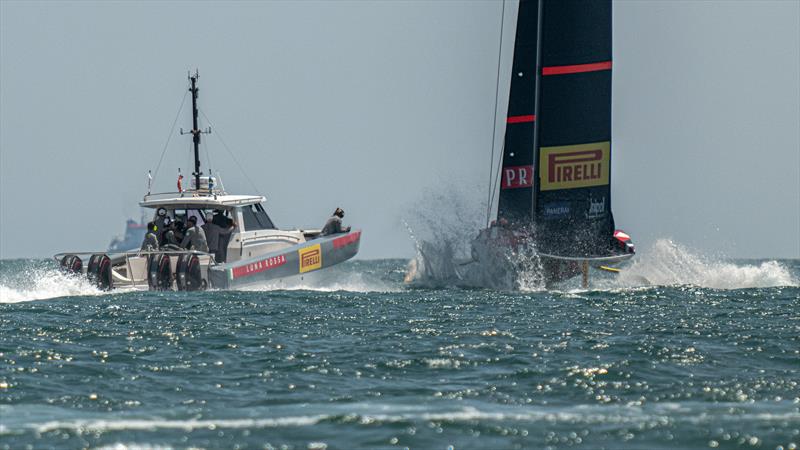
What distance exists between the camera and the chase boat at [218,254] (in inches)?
933

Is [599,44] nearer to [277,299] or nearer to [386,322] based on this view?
[277,299]

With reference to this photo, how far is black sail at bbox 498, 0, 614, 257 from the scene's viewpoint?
83.4 ft

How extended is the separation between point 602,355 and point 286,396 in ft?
13.3

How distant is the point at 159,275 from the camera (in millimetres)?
23656

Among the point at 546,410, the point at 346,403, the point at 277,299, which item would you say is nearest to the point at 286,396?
the point at 346,403

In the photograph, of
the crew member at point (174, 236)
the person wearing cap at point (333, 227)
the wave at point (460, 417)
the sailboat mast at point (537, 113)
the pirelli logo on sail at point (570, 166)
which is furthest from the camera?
the person wearing cap at point (333, 227)

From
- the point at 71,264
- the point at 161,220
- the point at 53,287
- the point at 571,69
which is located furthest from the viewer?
the point at 161,220

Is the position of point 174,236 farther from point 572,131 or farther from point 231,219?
point 572,131

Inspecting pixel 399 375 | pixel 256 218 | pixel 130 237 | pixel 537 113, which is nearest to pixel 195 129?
pixel 256 218

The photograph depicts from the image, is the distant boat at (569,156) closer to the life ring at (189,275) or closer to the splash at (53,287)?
the life ring at (189,275)

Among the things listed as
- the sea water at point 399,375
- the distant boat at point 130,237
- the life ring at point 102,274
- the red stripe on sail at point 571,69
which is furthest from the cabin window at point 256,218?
the distant boat at point 130,237

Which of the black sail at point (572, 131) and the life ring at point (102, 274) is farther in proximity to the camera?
the black sail at point (572, 131)

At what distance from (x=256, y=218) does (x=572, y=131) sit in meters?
6.90

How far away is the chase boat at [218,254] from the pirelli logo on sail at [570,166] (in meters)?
4.79
